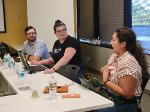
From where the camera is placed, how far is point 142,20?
452 cm

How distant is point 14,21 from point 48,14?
1.21 m

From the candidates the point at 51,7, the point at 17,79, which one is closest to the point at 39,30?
the point at 51,7

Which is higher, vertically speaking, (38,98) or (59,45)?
(59,45)

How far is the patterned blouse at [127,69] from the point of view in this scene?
2213 millimetres

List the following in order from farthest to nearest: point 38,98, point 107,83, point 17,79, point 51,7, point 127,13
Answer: point 51,7 → point 127,13 → point 17,79 → point 107,83 → point 38,98

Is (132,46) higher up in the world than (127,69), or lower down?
higher up

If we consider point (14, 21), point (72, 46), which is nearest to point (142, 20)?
point (72, 46)

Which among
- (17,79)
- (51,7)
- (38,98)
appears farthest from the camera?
(51,7)

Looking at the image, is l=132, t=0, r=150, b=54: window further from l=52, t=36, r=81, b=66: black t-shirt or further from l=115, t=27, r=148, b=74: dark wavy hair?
l=115, t=27, r=148, b=74: dark wavy hair

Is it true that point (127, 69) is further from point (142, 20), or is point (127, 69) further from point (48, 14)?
point (48, 14)

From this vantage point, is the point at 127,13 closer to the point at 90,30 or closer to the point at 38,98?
the point at 90,30

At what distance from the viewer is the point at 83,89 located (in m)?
2.36

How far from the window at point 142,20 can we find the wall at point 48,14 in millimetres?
1211

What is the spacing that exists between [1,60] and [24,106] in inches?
88.6
